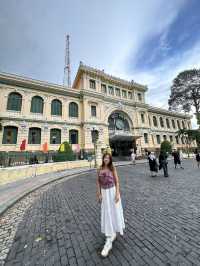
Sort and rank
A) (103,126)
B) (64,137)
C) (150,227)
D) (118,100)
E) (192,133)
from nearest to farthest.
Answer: (150,227), (64,137), (103,126), (118,100), (192,133)

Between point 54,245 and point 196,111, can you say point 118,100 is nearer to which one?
point 196,111

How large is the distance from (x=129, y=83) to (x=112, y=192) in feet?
117

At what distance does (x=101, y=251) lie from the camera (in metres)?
2.41

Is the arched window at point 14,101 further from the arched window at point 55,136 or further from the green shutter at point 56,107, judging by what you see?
the arched window at point 55,136

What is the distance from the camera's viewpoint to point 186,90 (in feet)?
117

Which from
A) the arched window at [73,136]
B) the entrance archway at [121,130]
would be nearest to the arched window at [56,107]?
the arched window at [73,136]

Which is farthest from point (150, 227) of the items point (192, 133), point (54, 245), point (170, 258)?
point (192, 133)

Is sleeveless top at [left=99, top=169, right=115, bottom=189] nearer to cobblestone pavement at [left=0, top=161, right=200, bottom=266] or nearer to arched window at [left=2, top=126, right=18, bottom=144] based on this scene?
cobblestone pavement at [left=0, top=161, right=200, bottom=266]

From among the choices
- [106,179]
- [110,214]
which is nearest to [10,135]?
[106,179]

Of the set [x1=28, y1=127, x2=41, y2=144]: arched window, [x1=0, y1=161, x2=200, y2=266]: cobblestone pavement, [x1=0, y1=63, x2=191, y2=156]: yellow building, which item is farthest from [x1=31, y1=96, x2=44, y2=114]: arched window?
[x1=0, y1=161, x2=200, y2=266]: cobblestone pavement

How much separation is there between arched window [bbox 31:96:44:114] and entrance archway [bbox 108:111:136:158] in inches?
557

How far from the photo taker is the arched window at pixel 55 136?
23.9 m

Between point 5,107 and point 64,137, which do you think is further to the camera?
point 64,137

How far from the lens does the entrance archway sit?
101ft
